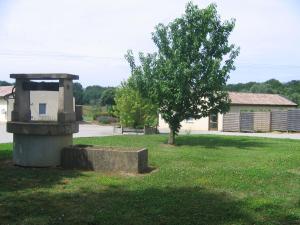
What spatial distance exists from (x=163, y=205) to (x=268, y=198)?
2.18 metres

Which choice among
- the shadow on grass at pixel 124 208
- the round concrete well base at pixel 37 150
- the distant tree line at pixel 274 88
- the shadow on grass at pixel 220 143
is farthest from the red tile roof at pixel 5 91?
the shadow on grass at pixel 124 208

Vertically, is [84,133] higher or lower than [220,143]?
lower

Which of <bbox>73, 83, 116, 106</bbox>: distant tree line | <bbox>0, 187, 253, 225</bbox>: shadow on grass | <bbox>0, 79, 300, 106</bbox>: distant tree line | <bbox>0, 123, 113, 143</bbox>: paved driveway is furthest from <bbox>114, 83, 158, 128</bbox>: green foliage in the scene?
<bbox>73, 83, 116, 106</bbox>: distant tree line

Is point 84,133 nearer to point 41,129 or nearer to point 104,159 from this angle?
point 41,129

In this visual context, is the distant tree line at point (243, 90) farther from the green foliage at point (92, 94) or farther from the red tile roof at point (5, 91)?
the red tile roof at point (5, 91)

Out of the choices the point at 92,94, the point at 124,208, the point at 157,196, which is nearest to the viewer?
the point at 124,208

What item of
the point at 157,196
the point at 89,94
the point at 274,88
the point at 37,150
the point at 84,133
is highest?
the point at 274,88

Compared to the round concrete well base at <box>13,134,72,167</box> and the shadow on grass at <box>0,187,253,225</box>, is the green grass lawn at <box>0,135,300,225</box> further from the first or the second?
the round concrete well base at <box>13,134,72,167</box>

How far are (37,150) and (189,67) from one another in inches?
396

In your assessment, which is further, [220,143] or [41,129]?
[220,143]

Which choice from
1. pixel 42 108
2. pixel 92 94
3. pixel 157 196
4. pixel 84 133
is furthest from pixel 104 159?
pixel 92 94

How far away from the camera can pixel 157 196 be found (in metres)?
8.09

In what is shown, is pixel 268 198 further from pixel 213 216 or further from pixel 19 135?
pixel 19 135

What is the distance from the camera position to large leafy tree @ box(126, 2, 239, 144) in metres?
19.3
